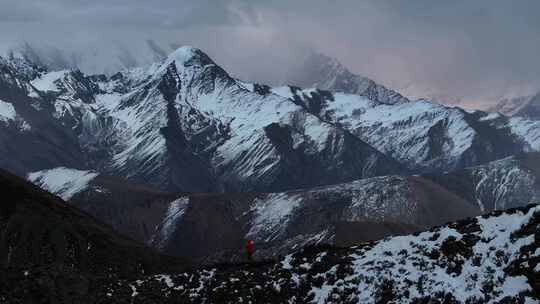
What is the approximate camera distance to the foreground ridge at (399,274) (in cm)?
4172

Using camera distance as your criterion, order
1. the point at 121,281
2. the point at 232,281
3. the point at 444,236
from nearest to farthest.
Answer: the point at 444,236
the point at 232,281
the point at 121,281

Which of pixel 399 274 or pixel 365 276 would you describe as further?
pixel 365 276

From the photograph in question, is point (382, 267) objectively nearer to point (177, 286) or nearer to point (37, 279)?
point (177, 286)

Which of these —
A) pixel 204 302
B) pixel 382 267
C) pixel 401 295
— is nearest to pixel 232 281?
pixel 204 302

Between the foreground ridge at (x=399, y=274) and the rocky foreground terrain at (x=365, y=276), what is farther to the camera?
the rocky foreground terrain at (x=365, y=276)

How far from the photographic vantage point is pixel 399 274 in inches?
1849

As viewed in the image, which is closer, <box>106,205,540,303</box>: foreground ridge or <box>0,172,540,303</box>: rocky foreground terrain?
<box>106,205,540,303</box>: foreground ridge

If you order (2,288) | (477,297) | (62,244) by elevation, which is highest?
(62,244)

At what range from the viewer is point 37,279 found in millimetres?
53781

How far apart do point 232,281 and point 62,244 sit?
502 feet

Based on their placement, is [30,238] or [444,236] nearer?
[444,236]

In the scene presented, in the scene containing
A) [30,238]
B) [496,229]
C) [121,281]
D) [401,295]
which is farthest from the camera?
[30,238]

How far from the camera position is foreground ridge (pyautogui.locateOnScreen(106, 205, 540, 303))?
1642 inches

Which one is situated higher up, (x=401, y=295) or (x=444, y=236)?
(x=444, y=236)
